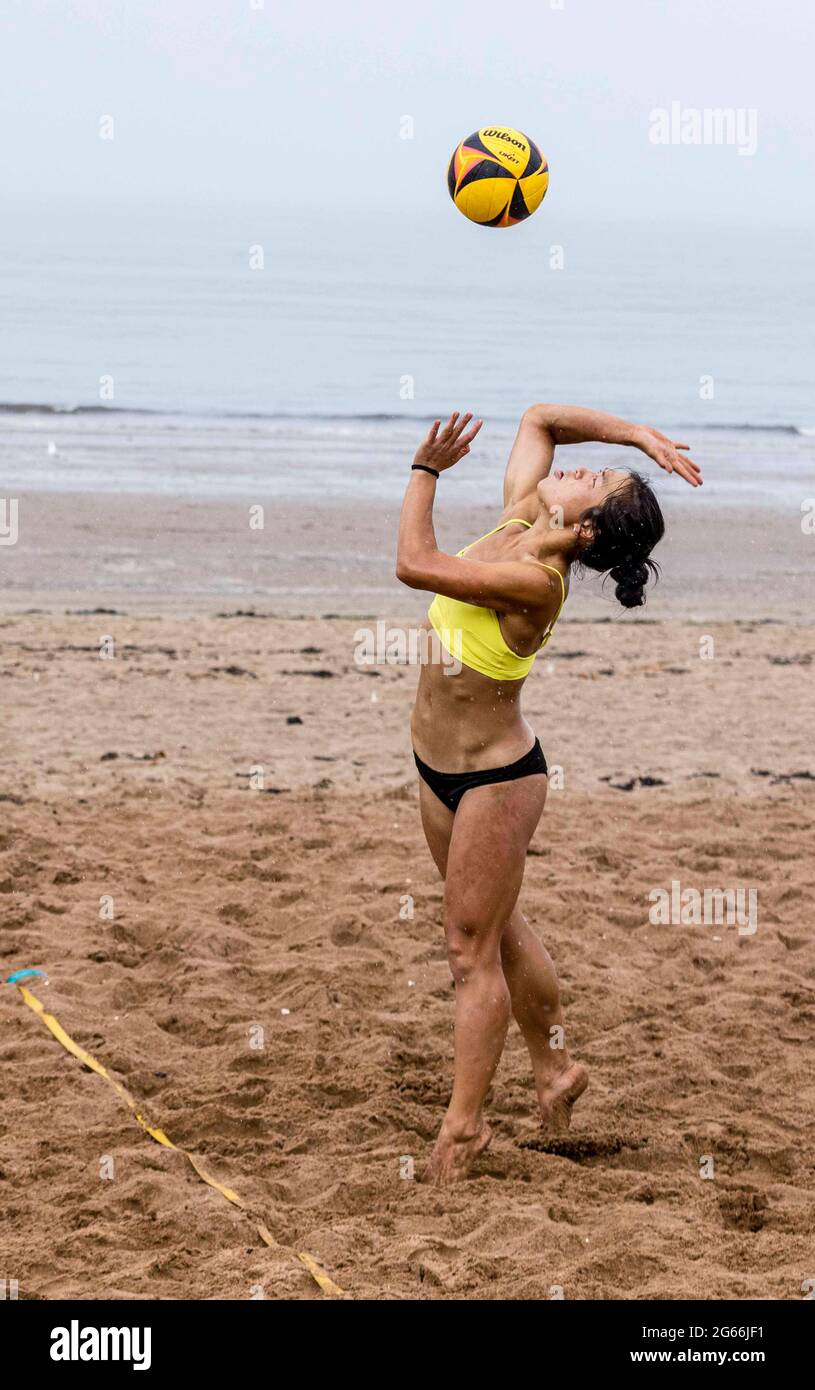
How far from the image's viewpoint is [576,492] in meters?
4.11

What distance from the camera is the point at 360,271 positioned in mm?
65875

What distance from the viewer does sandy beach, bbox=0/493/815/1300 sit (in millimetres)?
3842

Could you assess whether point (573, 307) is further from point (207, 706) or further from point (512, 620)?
point (512, 620)

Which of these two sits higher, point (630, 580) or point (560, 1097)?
point (630, 580)

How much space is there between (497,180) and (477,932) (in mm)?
2504

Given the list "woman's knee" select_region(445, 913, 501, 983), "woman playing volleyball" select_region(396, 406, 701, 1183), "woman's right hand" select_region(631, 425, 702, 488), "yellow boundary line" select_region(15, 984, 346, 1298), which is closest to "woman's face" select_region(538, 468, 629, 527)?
"woman playing volleyball" select_region(396, 406, 701, 1183)

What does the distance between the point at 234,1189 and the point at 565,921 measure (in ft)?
8.11

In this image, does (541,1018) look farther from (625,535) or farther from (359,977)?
(625,535)

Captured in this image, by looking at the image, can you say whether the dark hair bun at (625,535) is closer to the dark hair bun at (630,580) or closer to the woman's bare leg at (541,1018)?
the dark hair bun at (630,580)

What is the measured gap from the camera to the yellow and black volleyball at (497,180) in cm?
497

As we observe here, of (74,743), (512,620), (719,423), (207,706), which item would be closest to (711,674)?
(207,706)

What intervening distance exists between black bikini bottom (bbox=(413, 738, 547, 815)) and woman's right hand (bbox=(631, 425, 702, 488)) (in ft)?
2.86
